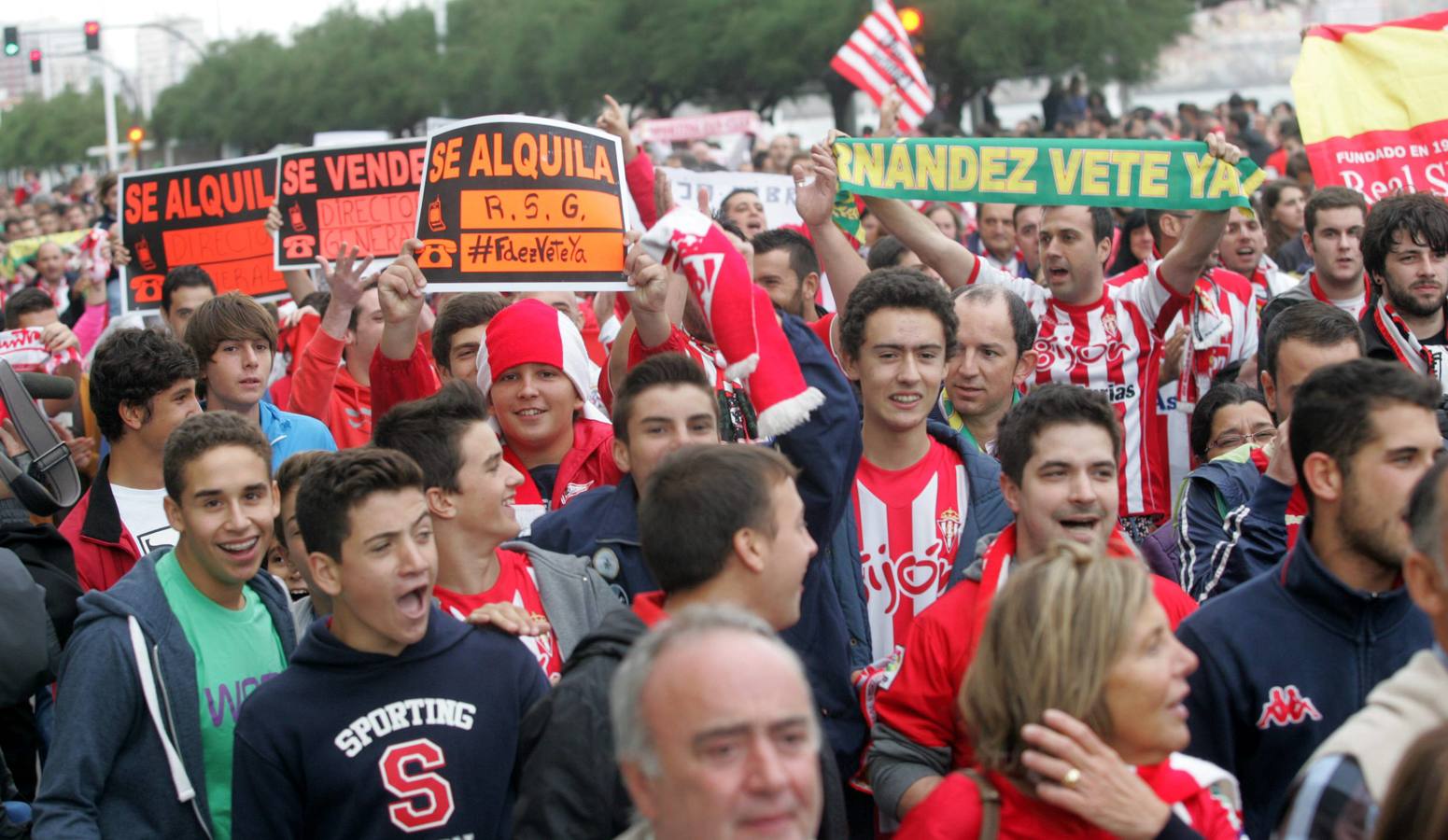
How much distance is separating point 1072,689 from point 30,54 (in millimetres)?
36291

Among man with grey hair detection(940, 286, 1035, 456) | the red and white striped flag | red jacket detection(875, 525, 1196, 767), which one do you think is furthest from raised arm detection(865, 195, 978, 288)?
the red and white striped flag

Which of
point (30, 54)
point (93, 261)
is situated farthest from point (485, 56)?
point (93, 261)

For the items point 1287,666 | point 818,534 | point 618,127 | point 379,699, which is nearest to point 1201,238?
point 618,127

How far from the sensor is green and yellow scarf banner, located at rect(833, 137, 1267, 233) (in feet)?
22.8

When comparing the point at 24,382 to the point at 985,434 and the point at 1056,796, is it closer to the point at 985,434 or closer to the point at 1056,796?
the point at 985,434

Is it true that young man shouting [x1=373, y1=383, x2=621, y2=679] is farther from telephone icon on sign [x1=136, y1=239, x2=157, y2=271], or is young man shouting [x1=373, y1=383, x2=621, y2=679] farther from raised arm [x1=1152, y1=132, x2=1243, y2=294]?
telephone icon on sign [x1=136, y1=239, x2=157, y2=271]

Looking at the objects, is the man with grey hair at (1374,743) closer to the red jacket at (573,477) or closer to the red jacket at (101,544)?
the red jacket at (573,477)

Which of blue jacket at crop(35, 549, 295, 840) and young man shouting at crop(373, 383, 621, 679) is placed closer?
blue jacket at crop(35, 549, 295, 840)

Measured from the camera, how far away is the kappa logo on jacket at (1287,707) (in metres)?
3.73

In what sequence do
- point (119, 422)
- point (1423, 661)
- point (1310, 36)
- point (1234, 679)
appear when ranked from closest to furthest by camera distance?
point (1423, 661)
point (1234, 679)
point (119, 422)
point (1310, 36)

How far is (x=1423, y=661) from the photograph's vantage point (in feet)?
9.38

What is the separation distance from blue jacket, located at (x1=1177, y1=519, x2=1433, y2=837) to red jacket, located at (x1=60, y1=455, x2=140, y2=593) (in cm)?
332

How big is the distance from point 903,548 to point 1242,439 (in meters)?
2.03

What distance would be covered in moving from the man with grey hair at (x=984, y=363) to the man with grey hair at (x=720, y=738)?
3.33m
